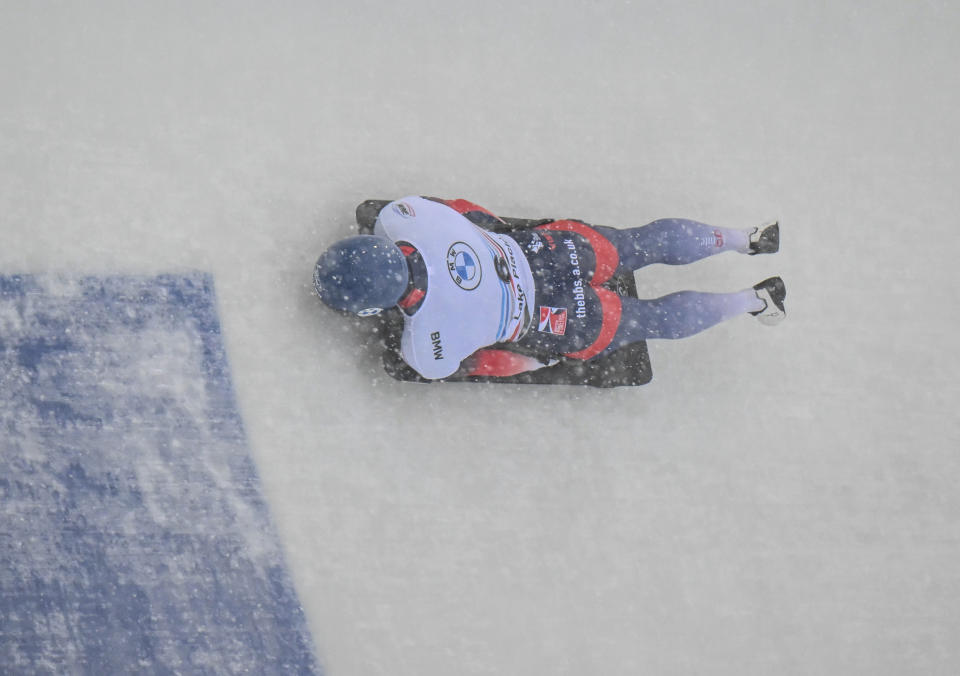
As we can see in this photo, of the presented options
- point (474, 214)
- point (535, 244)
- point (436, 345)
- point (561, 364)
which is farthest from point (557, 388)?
point (436, 345)

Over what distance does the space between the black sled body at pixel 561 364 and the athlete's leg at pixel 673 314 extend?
5.3 inches

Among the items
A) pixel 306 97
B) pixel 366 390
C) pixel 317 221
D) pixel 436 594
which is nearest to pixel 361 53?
pixel 306 97

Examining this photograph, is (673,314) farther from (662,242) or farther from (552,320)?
(552,320)

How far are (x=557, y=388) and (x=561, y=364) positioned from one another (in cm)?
15

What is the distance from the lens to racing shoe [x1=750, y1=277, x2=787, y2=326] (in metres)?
3.25

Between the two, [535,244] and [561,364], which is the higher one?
[535,244]

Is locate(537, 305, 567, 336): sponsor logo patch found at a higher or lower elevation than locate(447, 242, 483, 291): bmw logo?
lower

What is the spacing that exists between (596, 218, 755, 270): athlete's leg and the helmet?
1.03 meters

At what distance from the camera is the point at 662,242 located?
309 cm

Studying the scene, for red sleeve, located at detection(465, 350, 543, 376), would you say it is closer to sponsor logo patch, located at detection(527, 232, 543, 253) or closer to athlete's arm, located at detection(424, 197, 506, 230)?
sponsor logo patch, located at detection(527, 232, 543, 253)

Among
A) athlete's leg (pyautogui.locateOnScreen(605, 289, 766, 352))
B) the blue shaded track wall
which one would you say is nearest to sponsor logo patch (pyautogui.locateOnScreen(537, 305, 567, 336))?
athlete's leg (pyautogui.locateOnScreen(605, 289, 766, 352))

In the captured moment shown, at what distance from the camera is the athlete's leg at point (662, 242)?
122 inches

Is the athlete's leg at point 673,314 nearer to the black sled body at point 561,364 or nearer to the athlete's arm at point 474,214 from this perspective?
the black sled body at point 561,364

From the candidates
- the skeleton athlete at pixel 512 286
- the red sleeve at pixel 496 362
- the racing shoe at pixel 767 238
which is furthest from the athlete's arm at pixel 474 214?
the racing shoe at pixel 767 238
